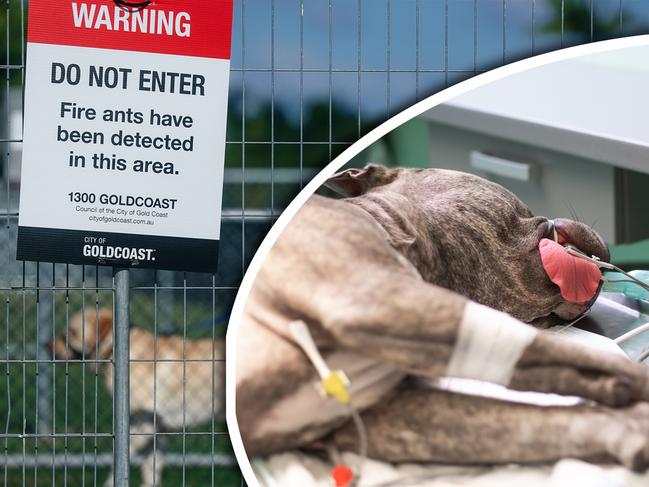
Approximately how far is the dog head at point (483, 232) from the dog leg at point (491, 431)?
0.92 feet

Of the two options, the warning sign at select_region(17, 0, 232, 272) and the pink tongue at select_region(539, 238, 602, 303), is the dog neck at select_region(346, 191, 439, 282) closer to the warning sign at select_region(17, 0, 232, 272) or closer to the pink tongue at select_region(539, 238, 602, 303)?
the pink tongue at select_region(539, 238, 602, 303)

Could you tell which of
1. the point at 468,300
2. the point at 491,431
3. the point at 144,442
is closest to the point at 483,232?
the point at 468,300

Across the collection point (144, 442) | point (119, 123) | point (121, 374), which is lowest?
point (144, 442)

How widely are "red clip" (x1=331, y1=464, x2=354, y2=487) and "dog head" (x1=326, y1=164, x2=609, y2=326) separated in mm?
406

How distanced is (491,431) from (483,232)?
0.44m

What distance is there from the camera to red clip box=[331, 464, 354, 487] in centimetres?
186

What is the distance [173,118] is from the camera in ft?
7.70

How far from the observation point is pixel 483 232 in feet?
6.80

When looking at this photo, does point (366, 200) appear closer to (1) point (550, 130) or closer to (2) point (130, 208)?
(1) point (550, 130)

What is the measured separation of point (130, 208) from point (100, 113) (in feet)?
0.74

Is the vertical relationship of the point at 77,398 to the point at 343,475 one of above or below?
below

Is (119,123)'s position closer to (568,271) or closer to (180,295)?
(568,271)

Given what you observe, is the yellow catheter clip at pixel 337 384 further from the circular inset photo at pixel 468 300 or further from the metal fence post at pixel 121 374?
the metal fence post at pixel 121 374

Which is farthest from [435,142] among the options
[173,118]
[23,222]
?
[23,222]
